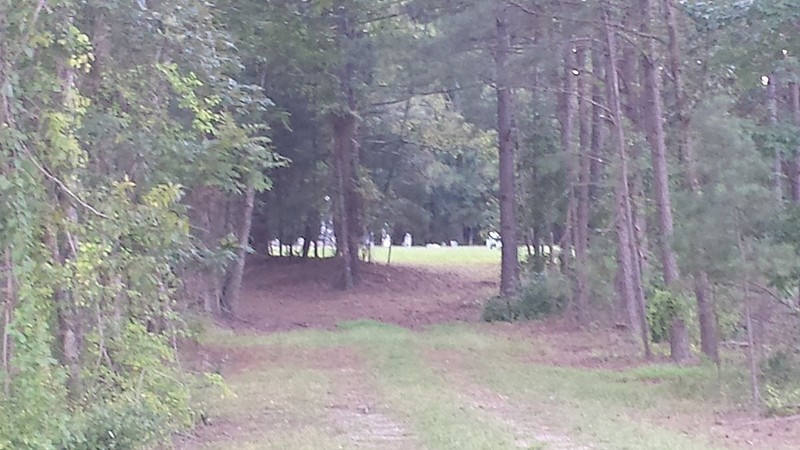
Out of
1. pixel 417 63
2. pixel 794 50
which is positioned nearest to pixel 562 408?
pixel 794 50

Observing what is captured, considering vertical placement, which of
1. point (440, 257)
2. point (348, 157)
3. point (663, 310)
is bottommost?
point (663, 310)

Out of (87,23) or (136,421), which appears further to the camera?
(87,23)

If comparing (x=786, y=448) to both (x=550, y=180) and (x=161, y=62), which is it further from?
(x=550, y=180)

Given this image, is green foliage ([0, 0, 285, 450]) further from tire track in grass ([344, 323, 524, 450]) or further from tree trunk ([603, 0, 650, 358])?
tree trunk ([603, 0, 650, 358])

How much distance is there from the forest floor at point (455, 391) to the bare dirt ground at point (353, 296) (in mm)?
470

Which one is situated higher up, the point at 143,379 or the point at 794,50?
the point at 794,50

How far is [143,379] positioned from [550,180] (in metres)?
19.1

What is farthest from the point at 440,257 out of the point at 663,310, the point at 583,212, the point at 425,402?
the point at 425,402

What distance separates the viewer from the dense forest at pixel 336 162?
7.84m

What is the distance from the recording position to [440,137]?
34.3m

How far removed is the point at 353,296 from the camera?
32.5m

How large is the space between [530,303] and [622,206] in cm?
786

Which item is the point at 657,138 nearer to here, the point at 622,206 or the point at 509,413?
the point at 622,206

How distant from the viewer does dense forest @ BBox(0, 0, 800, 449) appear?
25.7ft
